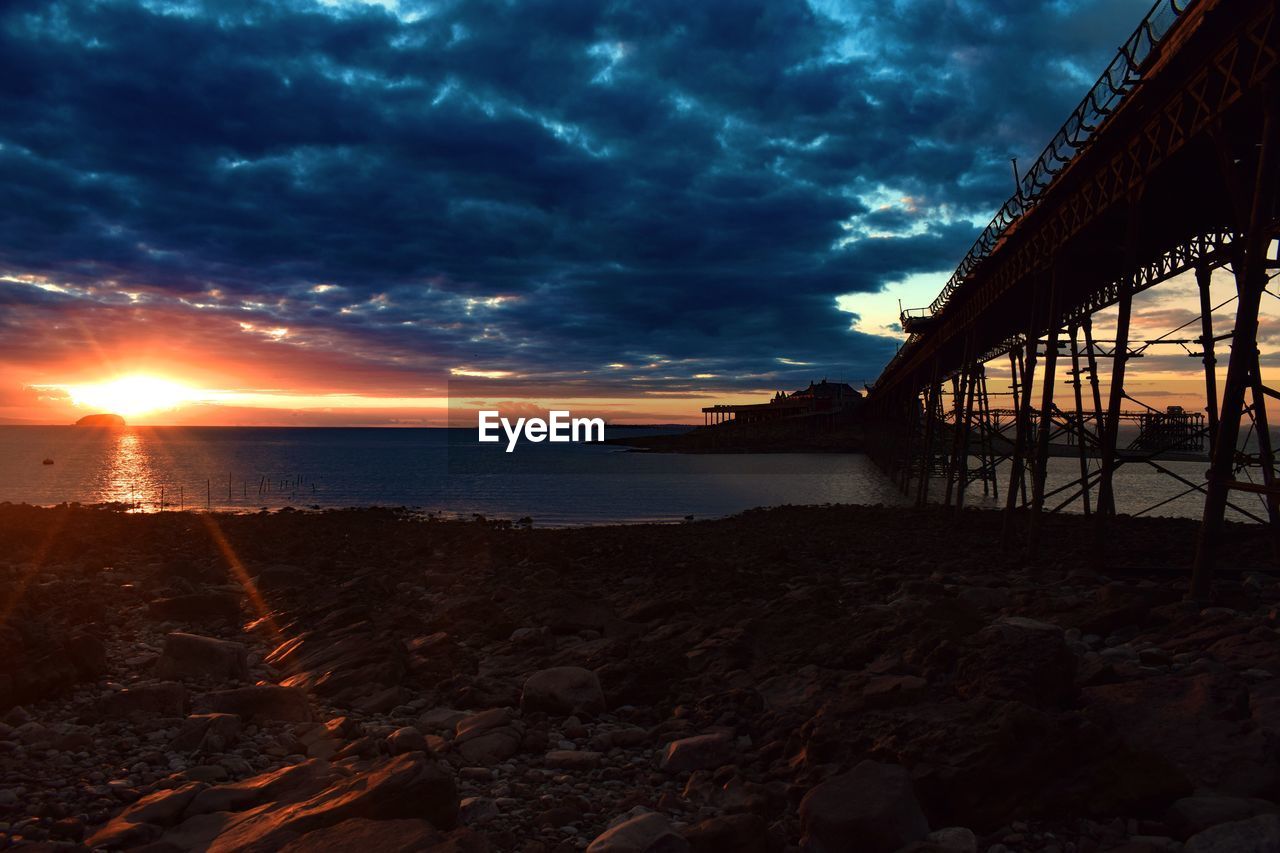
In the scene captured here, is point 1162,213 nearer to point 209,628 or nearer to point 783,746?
point 783,746

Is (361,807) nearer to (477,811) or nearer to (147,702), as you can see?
(477,811)

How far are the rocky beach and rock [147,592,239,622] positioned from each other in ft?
0.14

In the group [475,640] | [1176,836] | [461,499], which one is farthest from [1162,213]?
[461,499]

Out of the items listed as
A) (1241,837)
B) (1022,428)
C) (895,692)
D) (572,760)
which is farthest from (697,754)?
(1022,428)

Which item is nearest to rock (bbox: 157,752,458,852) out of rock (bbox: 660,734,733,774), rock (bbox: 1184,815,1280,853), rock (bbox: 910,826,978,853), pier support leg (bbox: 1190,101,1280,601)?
rock (bbox: 660,734,733,774)

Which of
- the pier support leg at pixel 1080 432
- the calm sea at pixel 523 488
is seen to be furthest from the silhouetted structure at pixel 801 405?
the pier support leg at pixel 1080 432

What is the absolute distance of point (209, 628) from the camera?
13844mm

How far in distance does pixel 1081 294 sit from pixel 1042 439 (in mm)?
8573

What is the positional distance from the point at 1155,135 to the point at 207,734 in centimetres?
1644

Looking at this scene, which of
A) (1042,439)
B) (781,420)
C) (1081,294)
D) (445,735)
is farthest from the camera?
(781,420)

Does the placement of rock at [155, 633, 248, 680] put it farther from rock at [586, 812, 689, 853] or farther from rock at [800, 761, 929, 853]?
rock at [800, 761, 929, 853]

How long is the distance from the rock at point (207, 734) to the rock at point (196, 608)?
24.1 feet

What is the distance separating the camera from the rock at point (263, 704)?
835 centimetres

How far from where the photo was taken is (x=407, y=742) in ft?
24.8
